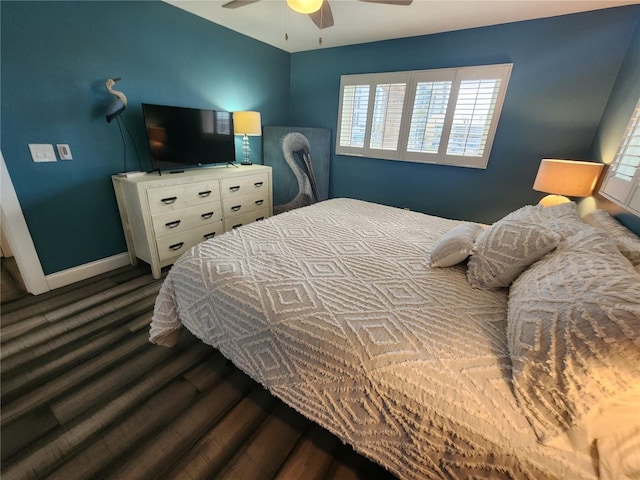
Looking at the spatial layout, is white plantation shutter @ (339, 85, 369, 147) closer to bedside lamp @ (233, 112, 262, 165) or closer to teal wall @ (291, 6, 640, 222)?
teal wall @ (291, 6, 640, 222)

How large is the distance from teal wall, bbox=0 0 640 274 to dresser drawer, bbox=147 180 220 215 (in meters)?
0.54

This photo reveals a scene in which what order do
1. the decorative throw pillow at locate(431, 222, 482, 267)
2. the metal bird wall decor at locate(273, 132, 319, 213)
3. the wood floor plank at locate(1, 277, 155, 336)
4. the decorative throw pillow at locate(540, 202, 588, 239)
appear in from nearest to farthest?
the decorative throw pillow at locate(540, 202, 588, 239) → the decorative throw pillow at locate(431, 222, 482, 267) → the wood floor plank at locate(1, 277, 155, 336) → the metal bird wall decor at locate(273, 132, 319, 213)

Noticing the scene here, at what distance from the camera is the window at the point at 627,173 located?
55.9 inches

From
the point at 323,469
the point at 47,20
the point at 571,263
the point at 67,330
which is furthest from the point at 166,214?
the point at 571,263

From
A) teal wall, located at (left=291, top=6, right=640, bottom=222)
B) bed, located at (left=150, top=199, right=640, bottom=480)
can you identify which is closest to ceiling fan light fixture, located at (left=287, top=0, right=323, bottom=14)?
bed, located at (left=150, top=199, right=640, bottom=480)

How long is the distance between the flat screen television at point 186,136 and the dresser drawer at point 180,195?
0.33m

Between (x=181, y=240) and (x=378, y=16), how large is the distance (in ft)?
9.29

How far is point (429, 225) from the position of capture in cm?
206

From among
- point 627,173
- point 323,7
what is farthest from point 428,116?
point 627,173

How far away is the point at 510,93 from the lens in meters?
2.62

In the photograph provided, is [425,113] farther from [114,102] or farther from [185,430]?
[185,430]

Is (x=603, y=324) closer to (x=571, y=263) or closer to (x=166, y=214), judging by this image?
(x=571, y=263)

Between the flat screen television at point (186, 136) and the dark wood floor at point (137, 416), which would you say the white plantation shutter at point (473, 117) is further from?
the dark wood floor at point (137, 416)

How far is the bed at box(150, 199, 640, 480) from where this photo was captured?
2.19 ft
